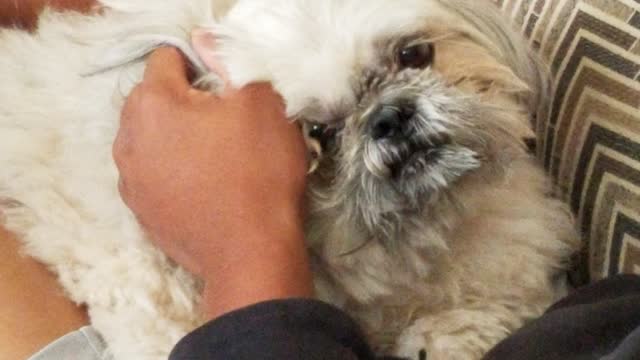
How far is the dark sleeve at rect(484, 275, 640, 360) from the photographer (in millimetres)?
695

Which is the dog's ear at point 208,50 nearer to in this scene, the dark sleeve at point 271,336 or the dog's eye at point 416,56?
the dog's eye at point 416,56

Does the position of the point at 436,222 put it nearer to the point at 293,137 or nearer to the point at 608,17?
the point at 293,137

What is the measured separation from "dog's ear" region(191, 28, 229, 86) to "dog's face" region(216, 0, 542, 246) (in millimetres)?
12

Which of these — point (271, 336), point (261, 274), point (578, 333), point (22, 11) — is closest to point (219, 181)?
point (261, 274)

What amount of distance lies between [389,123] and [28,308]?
0.39m

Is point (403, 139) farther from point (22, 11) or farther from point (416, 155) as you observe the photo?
point (22, 11)

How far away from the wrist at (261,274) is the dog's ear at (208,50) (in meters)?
0.18

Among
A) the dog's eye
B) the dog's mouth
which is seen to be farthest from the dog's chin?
the dog's eye

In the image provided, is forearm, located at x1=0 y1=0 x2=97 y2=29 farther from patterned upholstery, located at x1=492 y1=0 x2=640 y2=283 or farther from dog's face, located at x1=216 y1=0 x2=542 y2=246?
patterned upholstery, located at x1=492 y1=0 x2=640 y2=283

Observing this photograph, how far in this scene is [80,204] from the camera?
0.99 m

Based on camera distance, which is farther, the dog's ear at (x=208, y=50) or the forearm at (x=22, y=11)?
the forearm at (x=22, y=11)

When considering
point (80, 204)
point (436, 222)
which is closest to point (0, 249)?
point (80, 204)

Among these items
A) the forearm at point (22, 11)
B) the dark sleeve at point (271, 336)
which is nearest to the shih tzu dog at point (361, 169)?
the dark sleeve at point (271, 336)

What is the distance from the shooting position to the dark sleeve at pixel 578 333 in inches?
27.4
